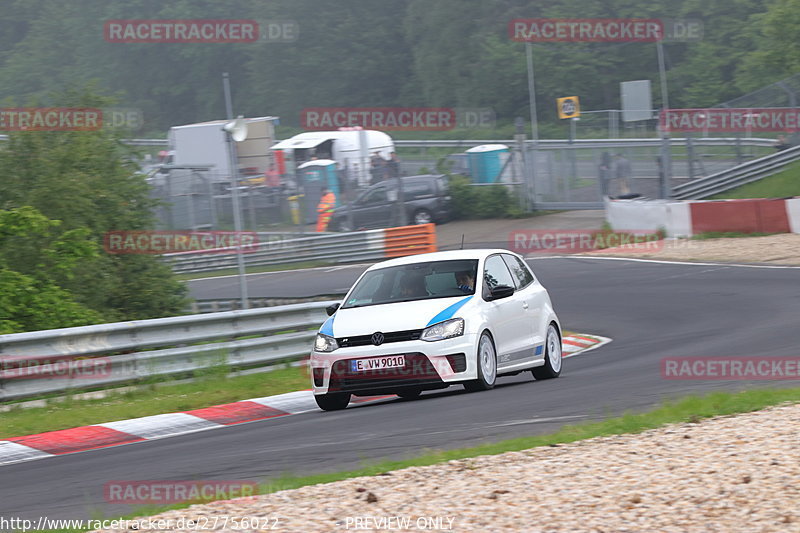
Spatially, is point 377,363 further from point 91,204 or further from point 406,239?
point 406,239

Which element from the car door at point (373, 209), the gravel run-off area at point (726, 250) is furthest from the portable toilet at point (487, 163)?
the gravel run-off area at point (726, 250)

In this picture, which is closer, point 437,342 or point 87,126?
point 437,342

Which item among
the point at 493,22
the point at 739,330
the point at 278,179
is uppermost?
the point at 493,22

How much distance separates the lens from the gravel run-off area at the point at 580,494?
18.6ft

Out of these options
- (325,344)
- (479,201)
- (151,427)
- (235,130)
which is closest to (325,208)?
(479,201)

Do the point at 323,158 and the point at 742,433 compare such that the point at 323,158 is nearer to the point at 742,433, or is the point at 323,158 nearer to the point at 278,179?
the point at 278,179

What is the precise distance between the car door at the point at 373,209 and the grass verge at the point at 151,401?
61.8 ft

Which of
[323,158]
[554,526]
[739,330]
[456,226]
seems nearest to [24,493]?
[554,526]

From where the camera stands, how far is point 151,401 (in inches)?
511

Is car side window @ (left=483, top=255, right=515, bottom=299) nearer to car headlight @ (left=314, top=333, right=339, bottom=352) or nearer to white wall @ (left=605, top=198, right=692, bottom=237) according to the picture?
car headlight @ (left=314, top=333, right=339, bottom=352)

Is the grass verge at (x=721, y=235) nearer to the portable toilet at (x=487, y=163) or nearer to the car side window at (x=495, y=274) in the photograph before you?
the portable toilet at (x=487, y=163)

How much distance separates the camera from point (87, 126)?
19.8 meters

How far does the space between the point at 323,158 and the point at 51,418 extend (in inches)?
1311

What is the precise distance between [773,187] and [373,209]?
11.8 m
